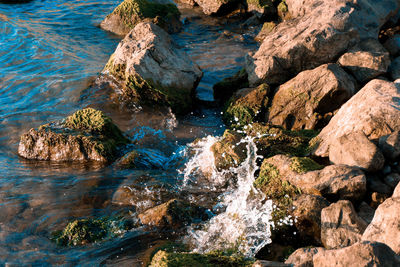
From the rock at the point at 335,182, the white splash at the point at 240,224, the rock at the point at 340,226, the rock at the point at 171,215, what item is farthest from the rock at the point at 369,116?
the rock at the point at 171,215

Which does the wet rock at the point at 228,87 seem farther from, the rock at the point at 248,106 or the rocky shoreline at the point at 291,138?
the rock at the point at 248,106

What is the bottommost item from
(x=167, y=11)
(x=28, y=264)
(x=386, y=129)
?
(x=28, y=264)

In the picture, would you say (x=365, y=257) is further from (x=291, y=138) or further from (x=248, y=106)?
(x=248, y=106)

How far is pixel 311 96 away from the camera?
8320 mm

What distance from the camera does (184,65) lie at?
960cm

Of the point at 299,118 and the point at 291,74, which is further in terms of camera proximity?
the point at 291,74

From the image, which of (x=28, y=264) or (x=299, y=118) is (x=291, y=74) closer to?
(x=299, y=118)

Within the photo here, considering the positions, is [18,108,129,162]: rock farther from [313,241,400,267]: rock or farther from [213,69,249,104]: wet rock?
[313,241,400,267]: rock

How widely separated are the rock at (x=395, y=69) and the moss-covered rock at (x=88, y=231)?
660 centimetres

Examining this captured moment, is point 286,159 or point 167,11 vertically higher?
point 167,11

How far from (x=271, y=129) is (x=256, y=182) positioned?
5.28 ft

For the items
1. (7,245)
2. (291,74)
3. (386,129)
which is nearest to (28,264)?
(7,245)

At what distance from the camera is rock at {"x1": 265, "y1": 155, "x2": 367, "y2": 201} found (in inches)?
217

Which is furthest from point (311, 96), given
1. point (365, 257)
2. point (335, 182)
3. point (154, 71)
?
point (365, 257)
